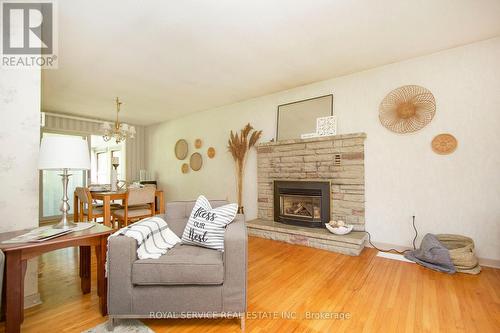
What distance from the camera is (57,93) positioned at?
375 cm

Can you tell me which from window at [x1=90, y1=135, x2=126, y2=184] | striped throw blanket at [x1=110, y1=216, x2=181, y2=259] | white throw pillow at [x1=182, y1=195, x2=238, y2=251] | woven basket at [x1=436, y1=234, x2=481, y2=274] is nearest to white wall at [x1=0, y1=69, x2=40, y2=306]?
striped throw blanket at [x1=110, y1=216, x2=181, y2=259]

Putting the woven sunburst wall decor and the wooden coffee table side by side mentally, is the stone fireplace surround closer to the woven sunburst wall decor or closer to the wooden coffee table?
the woven sunburst wall decor

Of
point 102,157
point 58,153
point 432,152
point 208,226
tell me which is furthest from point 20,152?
point 102,157

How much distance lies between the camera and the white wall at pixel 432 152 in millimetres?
2355

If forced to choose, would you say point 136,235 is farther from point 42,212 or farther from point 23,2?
point 42,212

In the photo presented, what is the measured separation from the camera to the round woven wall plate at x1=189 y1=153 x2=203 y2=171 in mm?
4961

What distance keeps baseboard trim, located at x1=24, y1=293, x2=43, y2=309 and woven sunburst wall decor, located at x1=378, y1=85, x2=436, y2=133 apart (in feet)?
12.6

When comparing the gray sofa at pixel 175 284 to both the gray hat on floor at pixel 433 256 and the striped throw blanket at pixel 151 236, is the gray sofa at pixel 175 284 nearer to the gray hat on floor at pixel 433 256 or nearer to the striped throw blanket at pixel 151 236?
the striped throw blanket at pixel 151 236

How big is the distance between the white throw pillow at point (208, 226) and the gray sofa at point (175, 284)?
0.81ft

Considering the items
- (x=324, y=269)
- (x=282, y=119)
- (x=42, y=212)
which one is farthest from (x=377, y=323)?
(x=42, y=212)

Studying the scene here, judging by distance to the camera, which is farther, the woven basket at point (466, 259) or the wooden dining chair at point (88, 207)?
the wooden dining chair at point (88, 207)

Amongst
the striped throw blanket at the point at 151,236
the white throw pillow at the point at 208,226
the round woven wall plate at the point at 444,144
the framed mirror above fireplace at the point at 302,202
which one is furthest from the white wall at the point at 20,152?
the round woven wall plate at the point at 444,144

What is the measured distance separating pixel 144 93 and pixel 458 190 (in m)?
4.48

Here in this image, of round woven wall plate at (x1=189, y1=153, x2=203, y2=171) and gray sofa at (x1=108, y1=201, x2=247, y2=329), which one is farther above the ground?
round woven wall plate at (x1=189, y1=153, x2=203, y2=171)
